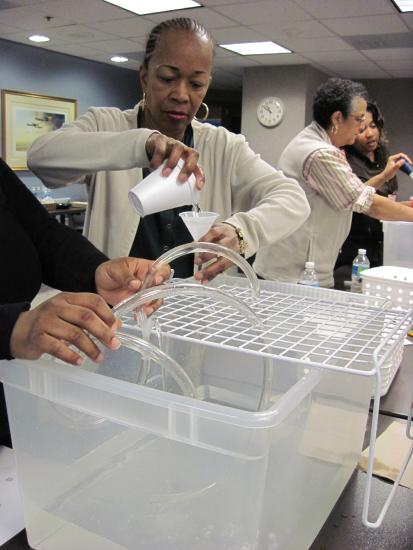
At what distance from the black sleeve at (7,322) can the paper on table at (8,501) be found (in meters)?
0.22

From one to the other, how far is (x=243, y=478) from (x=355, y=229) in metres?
2.16

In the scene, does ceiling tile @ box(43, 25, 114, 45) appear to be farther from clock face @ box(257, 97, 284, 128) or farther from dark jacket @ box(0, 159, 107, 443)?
dark jacket @ box(0, 159, 107, 443)

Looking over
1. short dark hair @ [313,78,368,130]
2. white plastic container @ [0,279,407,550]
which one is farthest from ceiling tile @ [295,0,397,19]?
white plastic container @ [0,279,407,550]

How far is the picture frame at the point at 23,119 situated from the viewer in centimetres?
630

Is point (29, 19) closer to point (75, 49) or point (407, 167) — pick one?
point (75, 49)

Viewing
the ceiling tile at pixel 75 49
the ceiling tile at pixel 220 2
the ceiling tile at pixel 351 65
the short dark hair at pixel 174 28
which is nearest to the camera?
the short dark hair at pixel 174 28

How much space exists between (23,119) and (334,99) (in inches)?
209

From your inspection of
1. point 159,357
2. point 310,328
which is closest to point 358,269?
point 310,328

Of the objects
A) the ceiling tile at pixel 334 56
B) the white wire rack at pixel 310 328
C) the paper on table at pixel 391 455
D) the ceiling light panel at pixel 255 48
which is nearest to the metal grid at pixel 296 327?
the white wire rack at pixel 310 328

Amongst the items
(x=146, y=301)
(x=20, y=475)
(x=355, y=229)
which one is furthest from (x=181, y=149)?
(x=355, y=229)

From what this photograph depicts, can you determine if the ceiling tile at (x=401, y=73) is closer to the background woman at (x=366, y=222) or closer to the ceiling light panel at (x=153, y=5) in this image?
the ceiling light panel at (x=153, y=5)

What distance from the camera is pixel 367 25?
4566 mm

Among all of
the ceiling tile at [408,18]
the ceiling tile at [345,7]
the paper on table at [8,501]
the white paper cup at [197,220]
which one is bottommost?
the paper on table at [8,501]

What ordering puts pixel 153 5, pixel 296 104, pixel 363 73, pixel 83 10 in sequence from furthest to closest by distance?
pixel 363 73 < pixel 296 104 < pixel 83 10 < pixel 153 5
